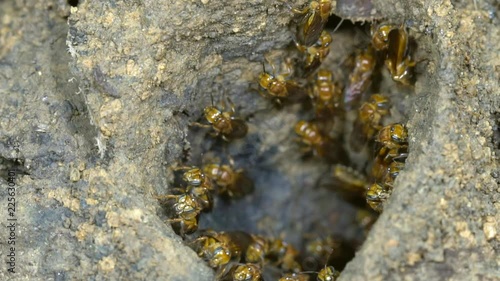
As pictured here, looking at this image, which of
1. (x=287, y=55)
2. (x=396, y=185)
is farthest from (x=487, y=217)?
(x=287, y=55)

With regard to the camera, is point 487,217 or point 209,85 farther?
point 209,85

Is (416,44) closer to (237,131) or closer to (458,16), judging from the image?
(458,16)

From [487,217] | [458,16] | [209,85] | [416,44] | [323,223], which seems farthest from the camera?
[323,223]

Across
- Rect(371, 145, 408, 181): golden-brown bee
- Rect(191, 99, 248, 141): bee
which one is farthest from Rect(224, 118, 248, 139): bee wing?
Rect(371, 145, 408, 181): golden-brown bee

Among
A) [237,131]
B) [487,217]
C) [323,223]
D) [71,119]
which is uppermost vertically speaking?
[71,119]

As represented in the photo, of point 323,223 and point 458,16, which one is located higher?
→ point 458,16

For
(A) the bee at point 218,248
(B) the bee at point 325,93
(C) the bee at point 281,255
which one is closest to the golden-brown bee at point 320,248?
(C) the bee at point 281,255
